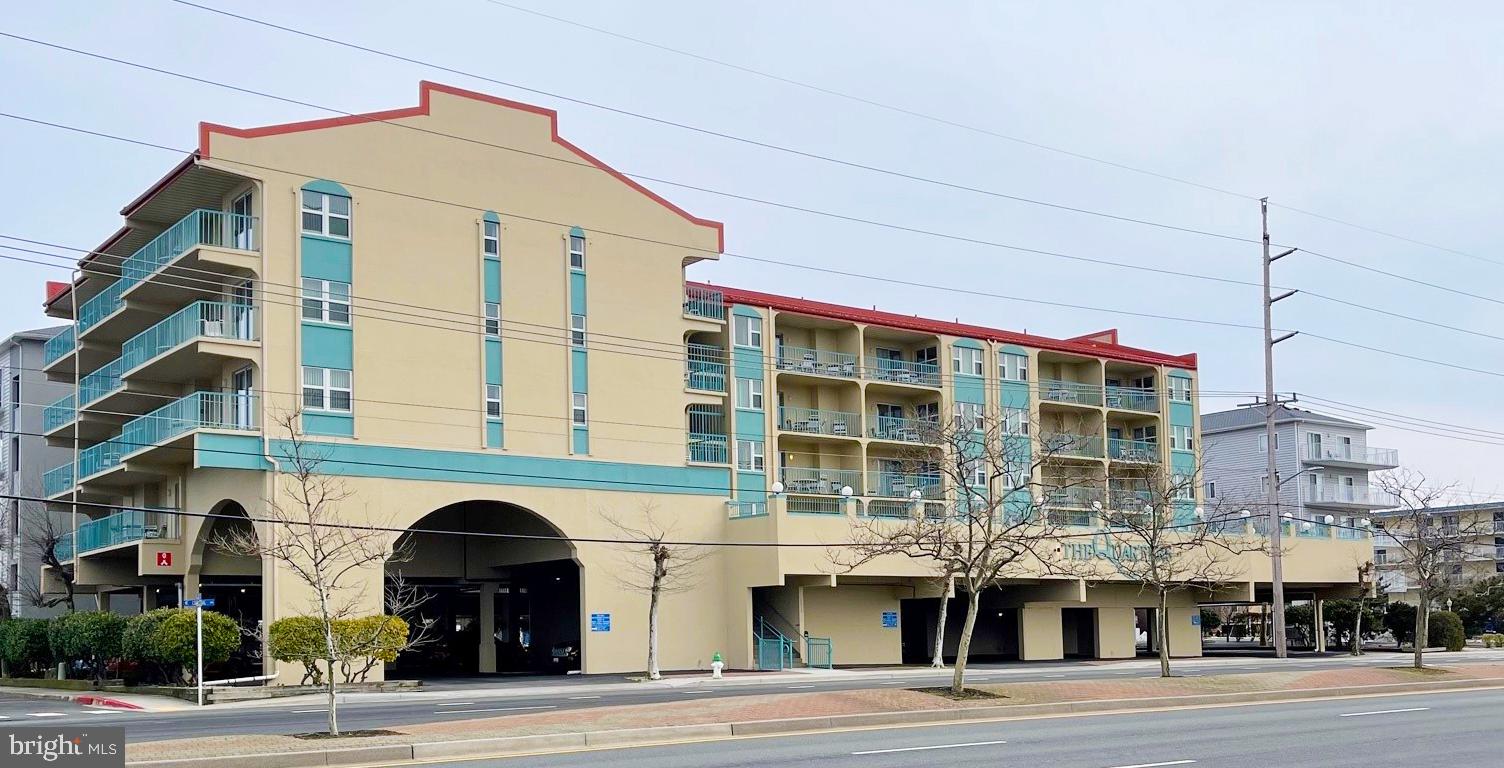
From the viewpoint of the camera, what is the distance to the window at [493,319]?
1861 inches

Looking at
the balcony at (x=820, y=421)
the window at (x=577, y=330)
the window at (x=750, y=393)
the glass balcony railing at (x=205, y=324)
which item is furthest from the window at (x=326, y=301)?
the balcony at (x=820, y=421)

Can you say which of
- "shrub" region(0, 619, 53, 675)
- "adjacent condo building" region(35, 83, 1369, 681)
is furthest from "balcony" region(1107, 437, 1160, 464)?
"shrub" region(0, 619, 53, 675)

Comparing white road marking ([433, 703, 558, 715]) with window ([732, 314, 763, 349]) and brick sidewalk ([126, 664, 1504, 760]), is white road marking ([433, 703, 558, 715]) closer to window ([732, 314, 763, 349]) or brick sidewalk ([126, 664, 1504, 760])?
brick sidewalk ([126, 664, 1504, 760])

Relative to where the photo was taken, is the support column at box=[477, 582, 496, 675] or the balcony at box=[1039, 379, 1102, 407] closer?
the support column at box=[477, 582, 496, 675]

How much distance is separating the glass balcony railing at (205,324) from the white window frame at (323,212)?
3023mm

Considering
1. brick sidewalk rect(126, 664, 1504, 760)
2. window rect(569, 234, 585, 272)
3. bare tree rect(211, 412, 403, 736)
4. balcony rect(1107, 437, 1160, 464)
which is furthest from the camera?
balcony rect(1107, 437, 1160, 464)

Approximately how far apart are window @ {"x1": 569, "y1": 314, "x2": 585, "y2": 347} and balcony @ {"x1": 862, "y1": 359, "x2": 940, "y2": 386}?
43.3 feet

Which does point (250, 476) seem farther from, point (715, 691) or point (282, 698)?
point (715, 691)

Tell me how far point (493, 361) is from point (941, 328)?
21.1 metres

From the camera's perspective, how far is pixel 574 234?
4959 centimetres

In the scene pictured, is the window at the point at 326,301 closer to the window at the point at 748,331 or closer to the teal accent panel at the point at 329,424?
the teal accent panel at the point at 329,424

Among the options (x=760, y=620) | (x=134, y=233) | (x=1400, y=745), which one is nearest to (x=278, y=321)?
(x=134, y=233)

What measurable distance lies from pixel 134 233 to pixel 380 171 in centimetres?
1045

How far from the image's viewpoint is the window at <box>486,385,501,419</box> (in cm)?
4691
